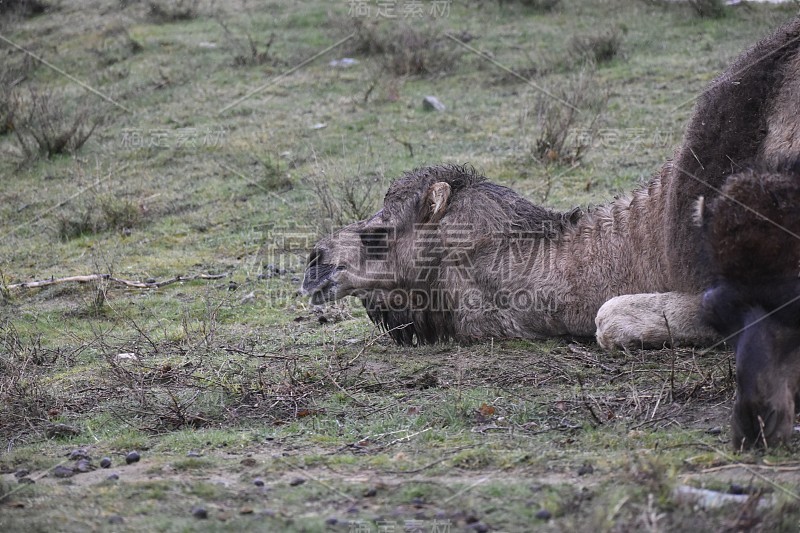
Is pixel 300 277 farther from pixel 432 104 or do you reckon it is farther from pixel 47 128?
pixel 47 128

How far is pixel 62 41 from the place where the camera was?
18.5m

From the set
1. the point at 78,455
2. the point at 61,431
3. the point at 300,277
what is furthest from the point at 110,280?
the point at 78,455

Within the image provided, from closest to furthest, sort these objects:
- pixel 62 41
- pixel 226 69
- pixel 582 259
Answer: pixel 582 259 < pixel 226 69 < pixel 62 41

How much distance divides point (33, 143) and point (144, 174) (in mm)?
2126

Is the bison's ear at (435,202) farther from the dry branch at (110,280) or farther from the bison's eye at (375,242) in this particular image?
the dry branch at (110,280)

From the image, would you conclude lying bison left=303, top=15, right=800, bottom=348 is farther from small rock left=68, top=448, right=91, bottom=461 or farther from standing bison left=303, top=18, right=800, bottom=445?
small rock left=68, top=448, right=91, bottom=461

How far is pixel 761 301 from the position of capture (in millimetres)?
3793

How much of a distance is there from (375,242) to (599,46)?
8.67m

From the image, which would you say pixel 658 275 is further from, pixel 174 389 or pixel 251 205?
pixel 251 205

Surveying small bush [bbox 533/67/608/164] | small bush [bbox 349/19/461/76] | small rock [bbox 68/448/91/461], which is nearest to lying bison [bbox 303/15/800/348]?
small rock [bbox 68/448/91/461]

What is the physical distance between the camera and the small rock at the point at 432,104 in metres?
13.1

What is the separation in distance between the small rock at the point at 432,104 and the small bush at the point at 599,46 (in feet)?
7.24

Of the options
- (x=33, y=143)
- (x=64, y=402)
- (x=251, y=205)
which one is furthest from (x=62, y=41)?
(x=64, y=402)

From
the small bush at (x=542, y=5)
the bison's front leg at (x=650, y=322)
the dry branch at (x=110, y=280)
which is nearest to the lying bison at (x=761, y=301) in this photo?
the bison's front leg at (x=650, y=322)
